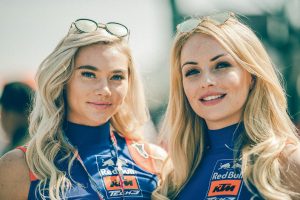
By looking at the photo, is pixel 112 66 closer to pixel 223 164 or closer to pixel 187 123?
pixel 187 123

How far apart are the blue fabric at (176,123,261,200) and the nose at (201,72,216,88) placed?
13.3 inches

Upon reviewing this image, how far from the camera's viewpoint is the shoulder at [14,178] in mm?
3559

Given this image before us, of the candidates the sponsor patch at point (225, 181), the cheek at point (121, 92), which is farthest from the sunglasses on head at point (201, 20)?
the sponsor patch at point (225, 181)

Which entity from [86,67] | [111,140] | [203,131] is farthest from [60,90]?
[203,131]

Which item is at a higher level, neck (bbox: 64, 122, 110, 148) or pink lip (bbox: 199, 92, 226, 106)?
pink lip (bbox: 199, 92, 226, 106)

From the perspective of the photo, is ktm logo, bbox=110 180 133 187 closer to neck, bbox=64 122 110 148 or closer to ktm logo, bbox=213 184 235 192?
neck, bbox=64 122 110 148

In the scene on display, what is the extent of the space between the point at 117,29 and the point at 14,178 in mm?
1346

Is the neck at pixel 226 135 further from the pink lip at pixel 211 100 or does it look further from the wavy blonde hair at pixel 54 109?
the wavy blonde hair at pixel 54 109

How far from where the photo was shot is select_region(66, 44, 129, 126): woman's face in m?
3.79

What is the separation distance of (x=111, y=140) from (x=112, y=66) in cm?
60

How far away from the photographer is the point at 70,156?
375cm

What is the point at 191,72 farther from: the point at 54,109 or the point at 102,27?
the point at 54,109

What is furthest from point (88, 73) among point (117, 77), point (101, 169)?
point (101, 169)

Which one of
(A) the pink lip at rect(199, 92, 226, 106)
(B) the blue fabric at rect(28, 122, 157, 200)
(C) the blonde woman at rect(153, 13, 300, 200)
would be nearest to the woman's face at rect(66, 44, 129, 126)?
(B) the blue fabric at rect(28, 122, 157, 200)
